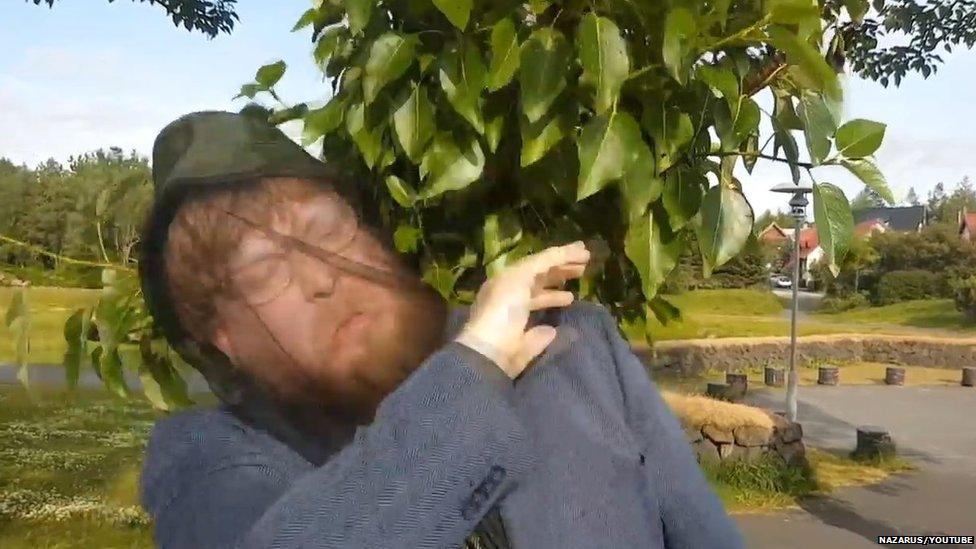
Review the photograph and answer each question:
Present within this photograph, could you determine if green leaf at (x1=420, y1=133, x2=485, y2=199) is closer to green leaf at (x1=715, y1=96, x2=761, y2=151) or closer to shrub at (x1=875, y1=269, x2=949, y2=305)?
green leaf at (x1=715, y1=96, x2=761, y2=151)

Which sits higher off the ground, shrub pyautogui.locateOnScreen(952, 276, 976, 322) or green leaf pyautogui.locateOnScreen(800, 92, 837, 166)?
green leaf pyautogui.locateOnScreen(800, 92, 837, 166)

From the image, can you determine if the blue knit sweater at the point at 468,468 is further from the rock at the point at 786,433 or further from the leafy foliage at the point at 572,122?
the rock at the point at 786,433

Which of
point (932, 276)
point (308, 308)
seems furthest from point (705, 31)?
point (932, 276)

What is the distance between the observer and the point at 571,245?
95 centimetres

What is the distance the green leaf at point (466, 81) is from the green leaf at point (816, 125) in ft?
1.06

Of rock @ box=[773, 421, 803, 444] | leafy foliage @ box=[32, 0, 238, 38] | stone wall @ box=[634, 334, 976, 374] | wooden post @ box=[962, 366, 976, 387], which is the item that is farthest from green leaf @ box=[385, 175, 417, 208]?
wooden post @ box=[962, 366, 976, 387]

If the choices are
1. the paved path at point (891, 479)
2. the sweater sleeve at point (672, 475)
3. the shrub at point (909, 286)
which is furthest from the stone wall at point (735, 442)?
the shrub at point (909, 286)

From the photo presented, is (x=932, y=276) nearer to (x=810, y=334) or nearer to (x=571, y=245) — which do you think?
(x=810, y=334)

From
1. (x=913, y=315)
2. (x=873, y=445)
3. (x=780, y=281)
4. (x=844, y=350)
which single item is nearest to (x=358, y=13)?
(x=873, y=445)

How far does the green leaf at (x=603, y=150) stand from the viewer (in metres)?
0.87

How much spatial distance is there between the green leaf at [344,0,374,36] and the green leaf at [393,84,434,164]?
85 mm

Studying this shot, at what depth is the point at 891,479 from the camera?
8203 millimetres

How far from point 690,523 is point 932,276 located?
59.3 feet

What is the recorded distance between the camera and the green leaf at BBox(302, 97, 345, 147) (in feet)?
3.32
